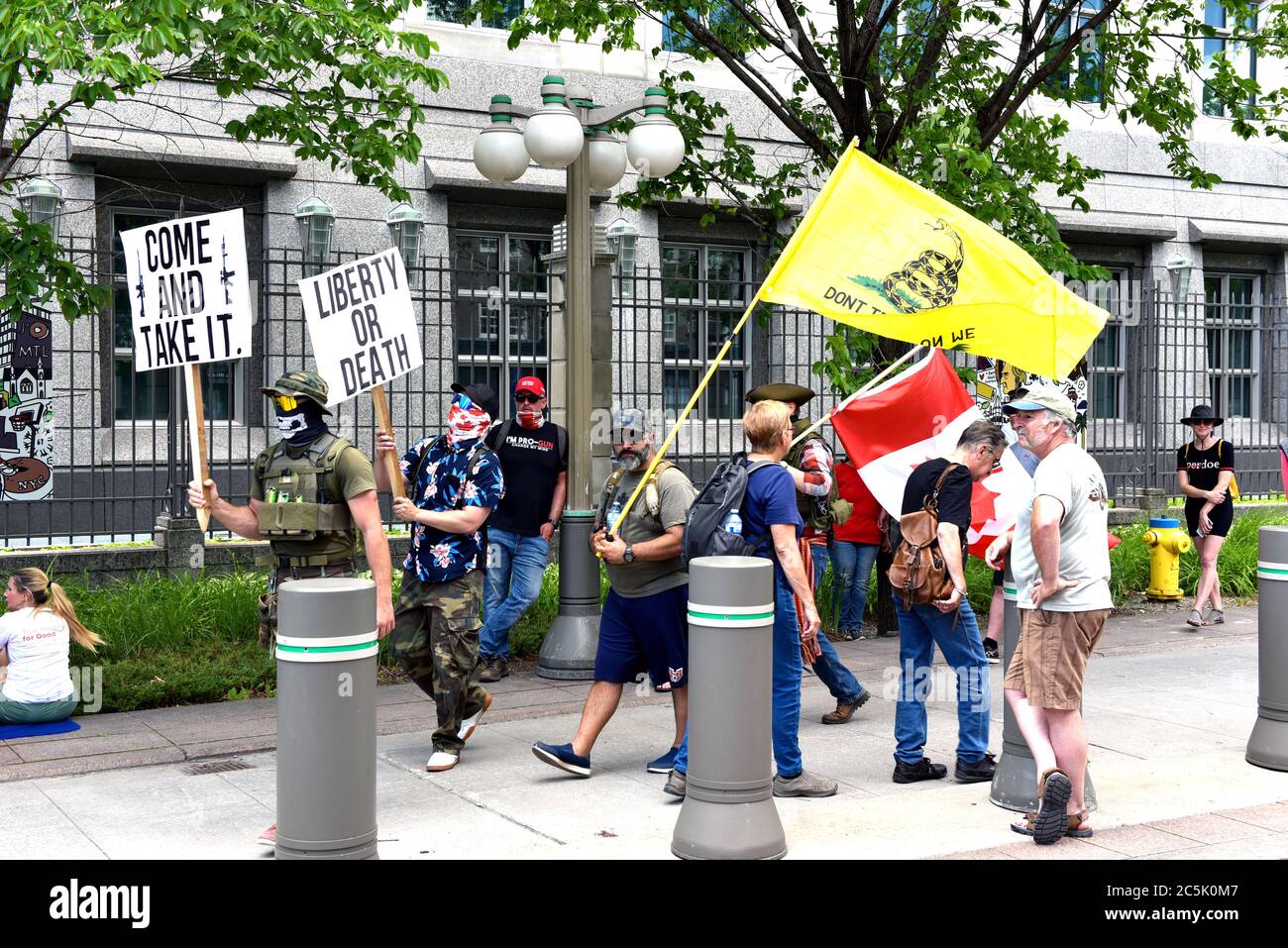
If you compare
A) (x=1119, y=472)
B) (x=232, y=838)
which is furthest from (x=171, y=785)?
(x=1119, y=472)

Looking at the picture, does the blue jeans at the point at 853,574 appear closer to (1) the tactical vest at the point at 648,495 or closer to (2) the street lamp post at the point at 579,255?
(2) the street lamp post at the point at 579,255

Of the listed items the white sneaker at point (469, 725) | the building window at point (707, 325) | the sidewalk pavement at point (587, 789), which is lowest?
the sidewalk pavement at point (587, 789)

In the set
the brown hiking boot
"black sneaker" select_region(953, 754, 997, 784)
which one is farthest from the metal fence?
"black sneaker" select_region(953, 754, 997, 784)

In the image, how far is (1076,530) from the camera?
19.7ft

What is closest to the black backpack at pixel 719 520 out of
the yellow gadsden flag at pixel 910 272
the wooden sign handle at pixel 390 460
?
the yellow gadsden flag at pixel 910 272

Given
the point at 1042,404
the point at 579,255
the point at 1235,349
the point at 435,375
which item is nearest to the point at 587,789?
the point at 1042,404

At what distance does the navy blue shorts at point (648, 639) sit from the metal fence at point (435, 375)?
177 inches

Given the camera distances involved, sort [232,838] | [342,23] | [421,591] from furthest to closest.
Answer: [342,23] < [421,591] < [232,838]

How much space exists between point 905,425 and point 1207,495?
514 cm

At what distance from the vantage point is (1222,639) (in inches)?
464

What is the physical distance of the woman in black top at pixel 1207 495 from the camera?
12352 mm

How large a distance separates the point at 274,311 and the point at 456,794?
8071 millimetres

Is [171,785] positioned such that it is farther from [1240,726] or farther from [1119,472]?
[1119,472]

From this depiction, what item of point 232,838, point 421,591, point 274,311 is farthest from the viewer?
point 274,311
